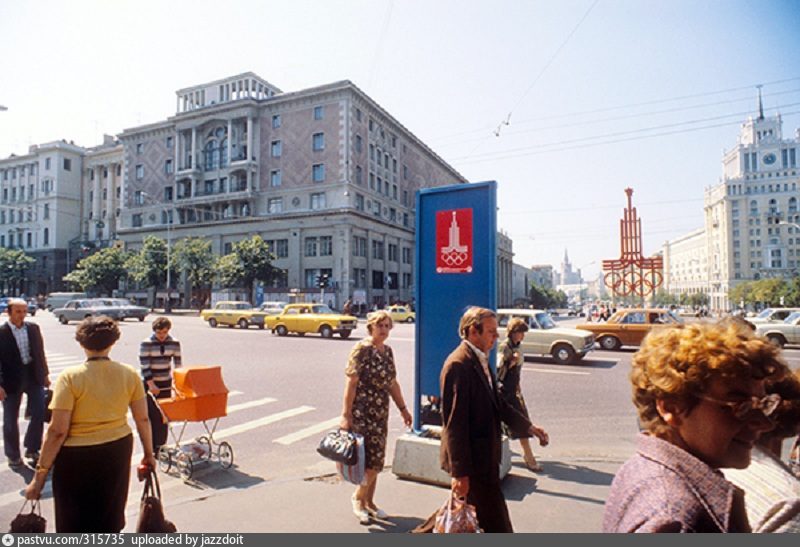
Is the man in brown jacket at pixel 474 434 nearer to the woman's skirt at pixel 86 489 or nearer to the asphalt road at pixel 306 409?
Result: the woman's skirt at pixel 86 489

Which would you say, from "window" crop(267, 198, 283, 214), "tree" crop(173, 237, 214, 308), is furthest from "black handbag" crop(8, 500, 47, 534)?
"window" crop(267, 198, 283, 214)

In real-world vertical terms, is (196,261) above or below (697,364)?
above

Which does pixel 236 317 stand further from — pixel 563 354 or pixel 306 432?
pixel 306 432

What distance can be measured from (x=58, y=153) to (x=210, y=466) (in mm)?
91524

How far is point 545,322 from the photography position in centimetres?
1554

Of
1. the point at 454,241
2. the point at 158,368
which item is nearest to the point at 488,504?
the point at 454,241

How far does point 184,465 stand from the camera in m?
5.36

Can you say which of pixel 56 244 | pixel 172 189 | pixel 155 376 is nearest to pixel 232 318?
pixel 155 376

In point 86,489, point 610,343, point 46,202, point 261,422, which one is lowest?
point 261,422

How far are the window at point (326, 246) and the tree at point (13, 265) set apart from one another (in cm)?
5214

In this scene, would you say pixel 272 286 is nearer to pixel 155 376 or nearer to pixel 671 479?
pixel 155 376

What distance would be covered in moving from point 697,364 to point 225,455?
5753mm

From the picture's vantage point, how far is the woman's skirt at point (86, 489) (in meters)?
3.01

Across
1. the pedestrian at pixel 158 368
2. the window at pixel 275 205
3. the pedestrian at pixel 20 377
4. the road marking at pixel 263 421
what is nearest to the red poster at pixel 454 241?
the pedestrian at pixel 158 368
